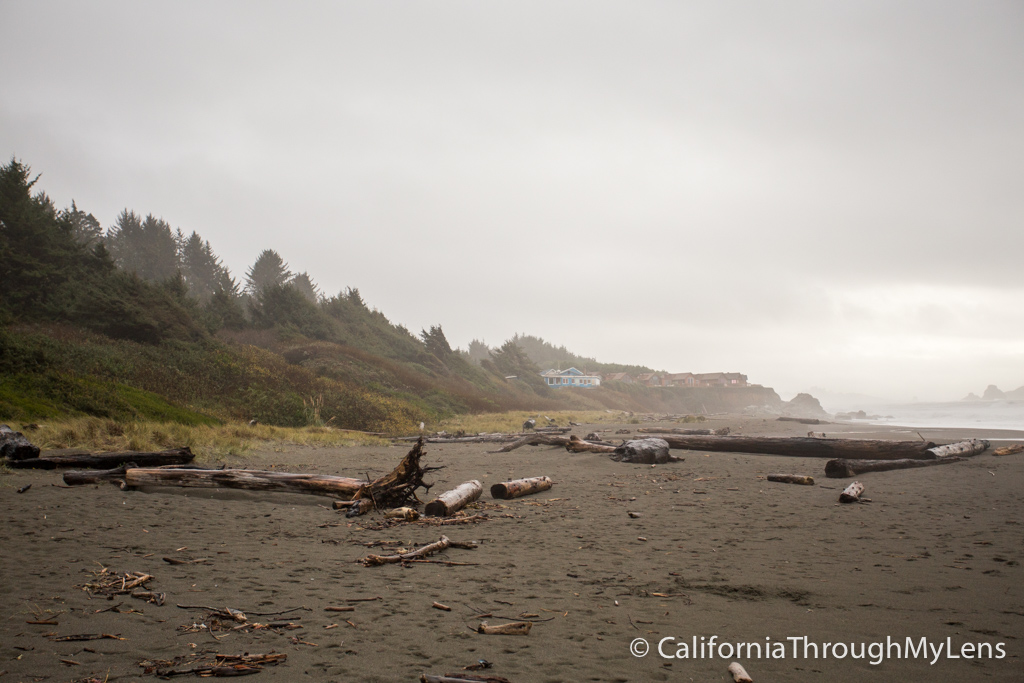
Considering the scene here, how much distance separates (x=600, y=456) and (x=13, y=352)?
18.5 metres

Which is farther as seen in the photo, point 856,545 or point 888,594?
point 856,545

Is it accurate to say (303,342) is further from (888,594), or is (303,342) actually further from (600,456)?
(888,594)

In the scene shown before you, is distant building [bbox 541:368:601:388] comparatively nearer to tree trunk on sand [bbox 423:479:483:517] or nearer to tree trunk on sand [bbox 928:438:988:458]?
tree trunk on sand [bbox 928:438:988:458]

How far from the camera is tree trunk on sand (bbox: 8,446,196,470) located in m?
8.61

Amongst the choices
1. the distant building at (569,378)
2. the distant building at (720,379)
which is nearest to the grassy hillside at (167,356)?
the distant building at (569,378)

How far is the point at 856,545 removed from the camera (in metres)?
5.68

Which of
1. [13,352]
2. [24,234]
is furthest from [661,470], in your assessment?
[24,234]

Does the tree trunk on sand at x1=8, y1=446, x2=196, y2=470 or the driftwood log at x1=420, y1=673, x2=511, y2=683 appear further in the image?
the tree trunk on sand at x1=8, y1=446, x2=196, y2=470

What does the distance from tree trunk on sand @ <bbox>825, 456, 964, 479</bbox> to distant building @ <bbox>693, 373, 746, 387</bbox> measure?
89453 millimetres

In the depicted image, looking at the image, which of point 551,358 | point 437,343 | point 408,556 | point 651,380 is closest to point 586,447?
point 408,556

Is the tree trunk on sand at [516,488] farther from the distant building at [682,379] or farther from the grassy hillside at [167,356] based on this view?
the distant building at [682,379]

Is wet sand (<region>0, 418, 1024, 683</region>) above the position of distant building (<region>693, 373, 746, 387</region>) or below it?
below

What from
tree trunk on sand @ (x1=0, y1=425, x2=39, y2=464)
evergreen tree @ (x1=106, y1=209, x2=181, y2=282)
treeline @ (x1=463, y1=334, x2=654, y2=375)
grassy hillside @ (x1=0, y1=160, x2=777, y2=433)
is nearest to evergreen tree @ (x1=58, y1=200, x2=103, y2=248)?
evergreen tree @ (x1=106, y1=209, x2=181, y2=282)

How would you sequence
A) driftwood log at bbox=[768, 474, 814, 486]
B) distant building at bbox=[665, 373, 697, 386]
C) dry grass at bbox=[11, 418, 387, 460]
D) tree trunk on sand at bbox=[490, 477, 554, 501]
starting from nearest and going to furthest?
tree trunk on sand at bbox=[490, 477, 554, 501]
driftwood log at bbox=[768, 474, 814, 486]
dry grass at bbox=[11, 418, 387, 460]
distant building at bbox=[665, 373, 697, 386]
